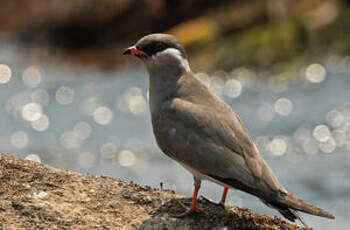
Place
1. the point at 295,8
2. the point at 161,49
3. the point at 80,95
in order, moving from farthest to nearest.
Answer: the point at 295,8 < the point at 80,95 < the point at 161,49

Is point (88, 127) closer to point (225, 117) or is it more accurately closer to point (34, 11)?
point (34, 11)

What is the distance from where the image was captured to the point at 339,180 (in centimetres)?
1462

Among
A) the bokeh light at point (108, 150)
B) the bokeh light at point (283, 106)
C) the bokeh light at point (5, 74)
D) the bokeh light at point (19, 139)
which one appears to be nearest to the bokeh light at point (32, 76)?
the bokeh light at point (5, 74)

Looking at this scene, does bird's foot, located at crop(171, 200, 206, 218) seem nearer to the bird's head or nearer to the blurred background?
the bird's head

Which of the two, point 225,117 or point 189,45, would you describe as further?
point 189,45

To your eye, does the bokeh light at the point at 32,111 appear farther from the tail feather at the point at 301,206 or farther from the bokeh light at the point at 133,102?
the tail feather at the point at 301,206

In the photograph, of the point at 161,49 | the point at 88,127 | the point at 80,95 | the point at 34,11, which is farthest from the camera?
the point at 34,11

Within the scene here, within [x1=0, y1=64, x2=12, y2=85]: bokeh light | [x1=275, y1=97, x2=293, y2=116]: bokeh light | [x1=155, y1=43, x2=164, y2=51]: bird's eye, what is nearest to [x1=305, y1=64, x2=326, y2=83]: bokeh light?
[x1=275, y1=97, x2=293, y2=116]: bokeh light

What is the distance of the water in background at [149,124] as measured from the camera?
15.0 meters

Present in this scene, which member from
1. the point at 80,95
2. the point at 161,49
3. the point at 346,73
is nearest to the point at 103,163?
the point at 80,95

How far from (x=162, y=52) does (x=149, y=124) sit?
10749mm

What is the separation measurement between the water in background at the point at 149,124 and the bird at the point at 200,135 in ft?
21.2

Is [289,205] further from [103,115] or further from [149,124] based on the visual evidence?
[103,115]

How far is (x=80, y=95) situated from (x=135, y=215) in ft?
45.2
